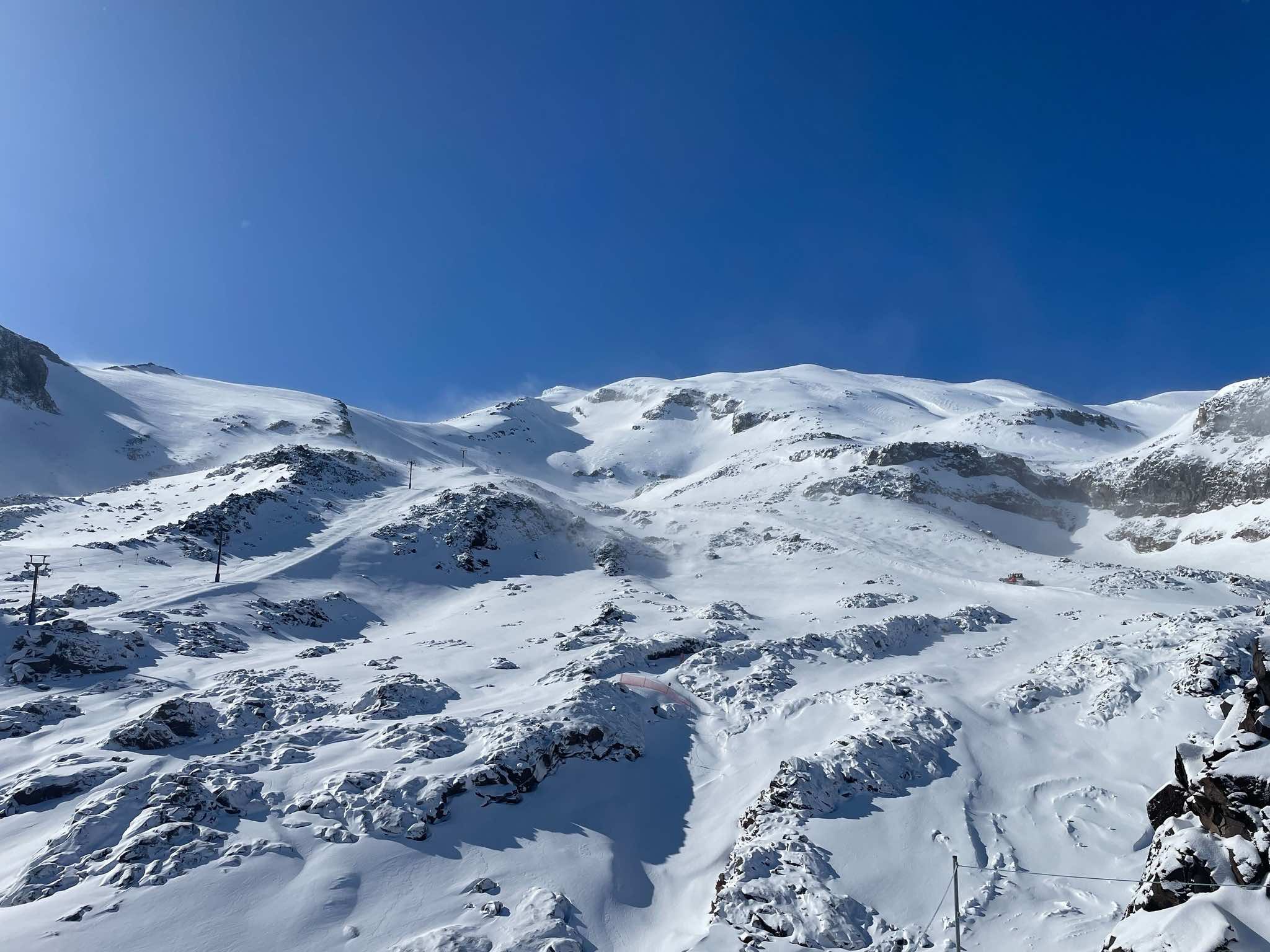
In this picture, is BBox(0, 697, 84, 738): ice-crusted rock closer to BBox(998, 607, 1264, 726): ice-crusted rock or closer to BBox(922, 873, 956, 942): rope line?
BBox(922, 873, 956, 942): rope line

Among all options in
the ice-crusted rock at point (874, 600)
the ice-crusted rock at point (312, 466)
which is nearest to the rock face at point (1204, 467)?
the ice-crusted rock at point (874, 600)

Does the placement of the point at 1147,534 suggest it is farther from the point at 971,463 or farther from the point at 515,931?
the point at 515,931

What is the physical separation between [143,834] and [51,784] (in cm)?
423

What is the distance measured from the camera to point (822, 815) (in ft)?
46.9

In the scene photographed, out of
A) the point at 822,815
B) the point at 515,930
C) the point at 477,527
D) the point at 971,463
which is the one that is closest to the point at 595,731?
the point at 822,815

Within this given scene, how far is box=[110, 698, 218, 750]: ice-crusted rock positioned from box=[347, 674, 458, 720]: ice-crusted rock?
3902 millimetres

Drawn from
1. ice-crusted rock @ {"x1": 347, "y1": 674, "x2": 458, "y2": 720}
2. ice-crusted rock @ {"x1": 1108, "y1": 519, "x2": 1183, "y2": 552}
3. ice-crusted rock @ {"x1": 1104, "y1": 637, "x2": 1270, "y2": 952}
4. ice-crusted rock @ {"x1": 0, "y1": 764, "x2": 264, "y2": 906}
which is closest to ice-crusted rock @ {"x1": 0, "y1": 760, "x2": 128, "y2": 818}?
ice-crusted rock @ {"x1": 0, "y1": 764, "x2": 264, "y2": 906}

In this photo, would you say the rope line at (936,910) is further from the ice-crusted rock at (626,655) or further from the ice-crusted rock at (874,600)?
the ice-crusted rock at (874,600)

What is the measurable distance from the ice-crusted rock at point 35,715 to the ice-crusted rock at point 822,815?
1948 centimetres

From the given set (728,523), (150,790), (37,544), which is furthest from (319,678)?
(728,523)

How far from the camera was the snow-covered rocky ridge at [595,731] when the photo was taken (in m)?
11.0

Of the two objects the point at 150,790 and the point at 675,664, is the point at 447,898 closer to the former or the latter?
the point at 150,790

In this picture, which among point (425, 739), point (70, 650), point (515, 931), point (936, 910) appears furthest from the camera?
point (70, 650)

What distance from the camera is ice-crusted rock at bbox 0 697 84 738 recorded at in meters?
17.4
